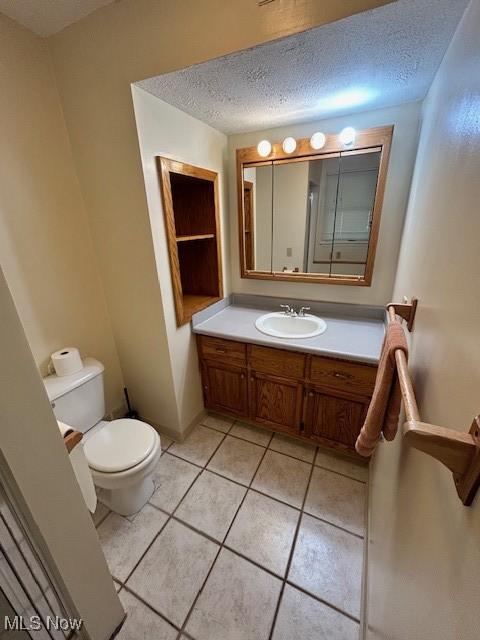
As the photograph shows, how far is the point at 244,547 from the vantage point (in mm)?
1283

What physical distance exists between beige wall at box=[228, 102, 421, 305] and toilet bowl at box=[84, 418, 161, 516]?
132cm

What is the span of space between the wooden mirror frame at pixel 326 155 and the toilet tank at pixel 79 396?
1.26 meters

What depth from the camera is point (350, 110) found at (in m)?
1.48

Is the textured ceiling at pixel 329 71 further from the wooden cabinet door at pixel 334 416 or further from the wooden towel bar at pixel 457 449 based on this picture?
the wooden cabinet door at pixel 334 416

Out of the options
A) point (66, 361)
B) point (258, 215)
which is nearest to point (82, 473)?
point (66, 361)

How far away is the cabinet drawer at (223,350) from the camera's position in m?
1.74

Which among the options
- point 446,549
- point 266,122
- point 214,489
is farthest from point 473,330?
point 266,122

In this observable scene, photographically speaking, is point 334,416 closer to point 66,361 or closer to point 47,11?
point 66,361

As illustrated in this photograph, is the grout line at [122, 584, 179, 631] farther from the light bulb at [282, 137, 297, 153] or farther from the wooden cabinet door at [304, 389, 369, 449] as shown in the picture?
the light bulb at [282, 137, 297, 153]

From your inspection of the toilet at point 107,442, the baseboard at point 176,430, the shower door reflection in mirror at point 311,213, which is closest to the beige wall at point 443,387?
the shower door reflection in mirror at point 311,213

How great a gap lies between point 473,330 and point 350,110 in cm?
163

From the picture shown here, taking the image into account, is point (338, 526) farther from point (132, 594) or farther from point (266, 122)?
point (266, 122)

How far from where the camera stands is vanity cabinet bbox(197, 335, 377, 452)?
4.91 ft

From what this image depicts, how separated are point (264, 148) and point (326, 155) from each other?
404 millimetres
